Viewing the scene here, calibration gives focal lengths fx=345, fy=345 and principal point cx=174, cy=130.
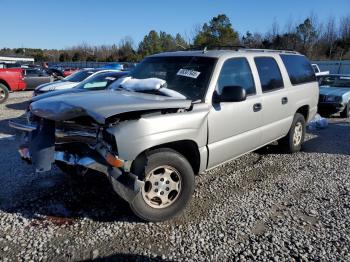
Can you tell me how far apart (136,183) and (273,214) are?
1760 millimetres

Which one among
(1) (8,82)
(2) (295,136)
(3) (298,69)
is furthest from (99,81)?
(1) (8,82)

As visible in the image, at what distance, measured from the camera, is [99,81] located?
10.0 metres

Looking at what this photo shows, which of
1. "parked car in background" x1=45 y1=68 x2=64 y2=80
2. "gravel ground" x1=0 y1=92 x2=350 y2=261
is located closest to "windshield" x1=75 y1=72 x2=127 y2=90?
"gravel ground" x1=0 y1=92 x2=350 y2=261

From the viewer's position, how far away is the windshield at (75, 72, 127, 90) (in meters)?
9.41

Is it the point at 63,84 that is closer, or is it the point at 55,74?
the point at 63,84

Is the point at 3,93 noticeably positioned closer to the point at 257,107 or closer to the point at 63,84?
the point at 63,84

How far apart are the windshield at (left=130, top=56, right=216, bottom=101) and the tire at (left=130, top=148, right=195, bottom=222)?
2.88 feet

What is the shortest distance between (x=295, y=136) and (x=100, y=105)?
4.41 m

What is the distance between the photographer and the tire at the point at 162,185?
358cm

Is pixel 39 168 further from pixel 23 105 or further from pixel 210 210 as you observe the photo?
pixel 23 105

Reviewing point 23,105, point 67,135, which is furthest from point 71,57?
point 67,135

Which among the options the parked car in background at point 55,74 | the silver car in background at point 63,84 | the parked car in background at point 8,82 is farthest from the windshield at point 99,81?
the parked car in background at point 55,74

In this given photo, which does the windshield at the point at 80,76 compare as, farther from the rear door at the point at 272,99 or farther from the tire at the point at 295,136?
the rear door at the point at 272,99

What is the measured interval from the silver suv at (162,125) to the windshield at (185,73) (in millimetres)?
13
